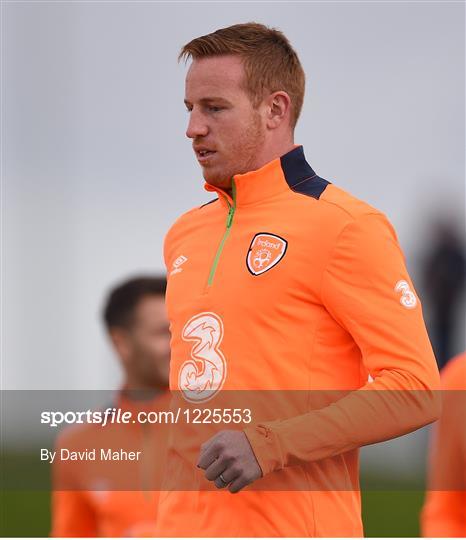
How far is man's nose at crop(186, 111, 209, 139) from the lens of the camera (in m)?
3.84

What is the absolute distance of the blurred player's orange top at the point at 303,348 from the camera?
3.58 m

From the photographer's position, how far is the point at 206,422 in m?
3.76

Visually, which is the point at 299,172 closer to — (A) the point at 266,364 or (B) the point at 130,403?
(A) the point at 266,364

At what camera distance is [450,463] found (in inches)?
169

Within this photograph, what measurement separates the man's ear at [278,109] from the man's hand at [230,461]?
3.37 ft

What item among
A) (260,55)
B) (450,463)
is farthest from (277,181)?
(450,463)

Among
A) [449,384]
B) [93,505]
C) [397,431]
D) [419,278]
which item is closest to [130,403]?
[93,505]

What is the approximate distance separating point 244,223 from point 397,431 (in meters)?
0.81

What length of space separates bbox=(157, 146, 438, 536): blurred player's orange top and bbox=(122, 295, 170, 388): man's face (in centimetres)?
147

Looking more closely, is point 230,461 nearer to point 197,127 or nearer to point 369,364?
point 369,364

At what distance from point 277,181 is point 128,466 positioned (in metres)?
1.76

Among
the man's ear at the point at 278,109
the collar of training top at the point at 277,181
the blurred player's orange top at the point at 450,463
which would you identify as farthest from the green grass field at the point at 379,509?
the man's ear at the point at 278,109

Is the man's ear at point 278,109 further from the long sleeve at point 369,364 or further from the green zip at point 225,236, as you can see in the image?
the long sleeve at point 369,364

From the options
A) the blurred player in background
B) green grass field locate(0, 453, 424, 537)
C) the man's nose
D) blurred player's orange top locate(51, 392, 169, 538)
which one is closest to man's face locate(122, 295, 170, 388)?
the blurred player in background
